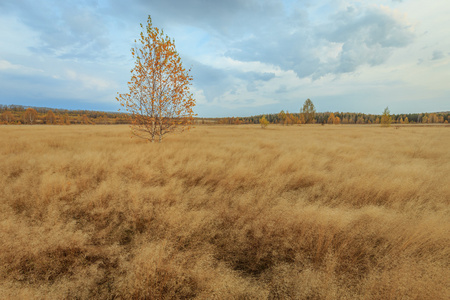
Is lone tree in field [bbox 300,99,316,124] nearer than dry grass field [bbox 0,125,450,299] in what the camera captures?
No

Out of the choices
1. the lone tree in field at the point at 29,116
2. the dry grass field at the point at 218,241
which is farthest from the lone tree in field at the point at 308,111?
the lone tree in field at the point at 29,116

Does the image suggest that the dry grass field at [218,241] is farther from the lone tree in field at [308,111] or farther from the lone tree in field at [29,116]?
the lone tree in field at [29,116]

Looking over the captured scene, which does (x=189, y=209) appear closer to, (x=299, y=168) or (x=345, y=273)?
(x=345, y=273)

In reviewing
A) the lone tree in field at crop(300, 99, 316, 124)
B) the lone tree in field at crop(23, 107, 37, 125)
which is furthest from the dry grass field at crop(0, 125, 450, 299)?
the lone tree in field at crop(23, 107, 37, 125)

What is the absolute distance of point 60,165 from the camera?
205 inches

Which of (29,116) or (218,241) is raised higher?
(29,116)

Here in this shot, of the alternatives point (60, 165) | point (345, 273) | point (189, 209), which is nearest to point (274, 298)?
point (345, 273)

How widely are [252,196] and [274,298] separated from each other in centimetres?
205

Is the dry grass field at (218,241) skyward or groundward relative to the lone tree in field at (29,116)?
groundward

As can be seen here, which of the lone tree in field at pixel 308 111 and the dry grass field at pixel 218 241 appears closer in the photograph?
the dry grass field at pixel 218 241

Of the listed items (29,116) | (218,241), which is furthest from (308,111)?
(29,116)

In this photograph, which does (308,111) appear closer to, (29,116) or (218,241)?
(218,241)

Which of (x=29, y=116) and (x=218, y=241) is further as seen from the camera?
(x=29, y=116)

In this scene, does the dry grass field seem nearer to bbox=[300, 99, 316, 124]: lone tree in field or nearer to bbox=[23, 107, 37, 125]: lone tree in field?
bbox=[300, 99, 316, 124]: lone tree in field
